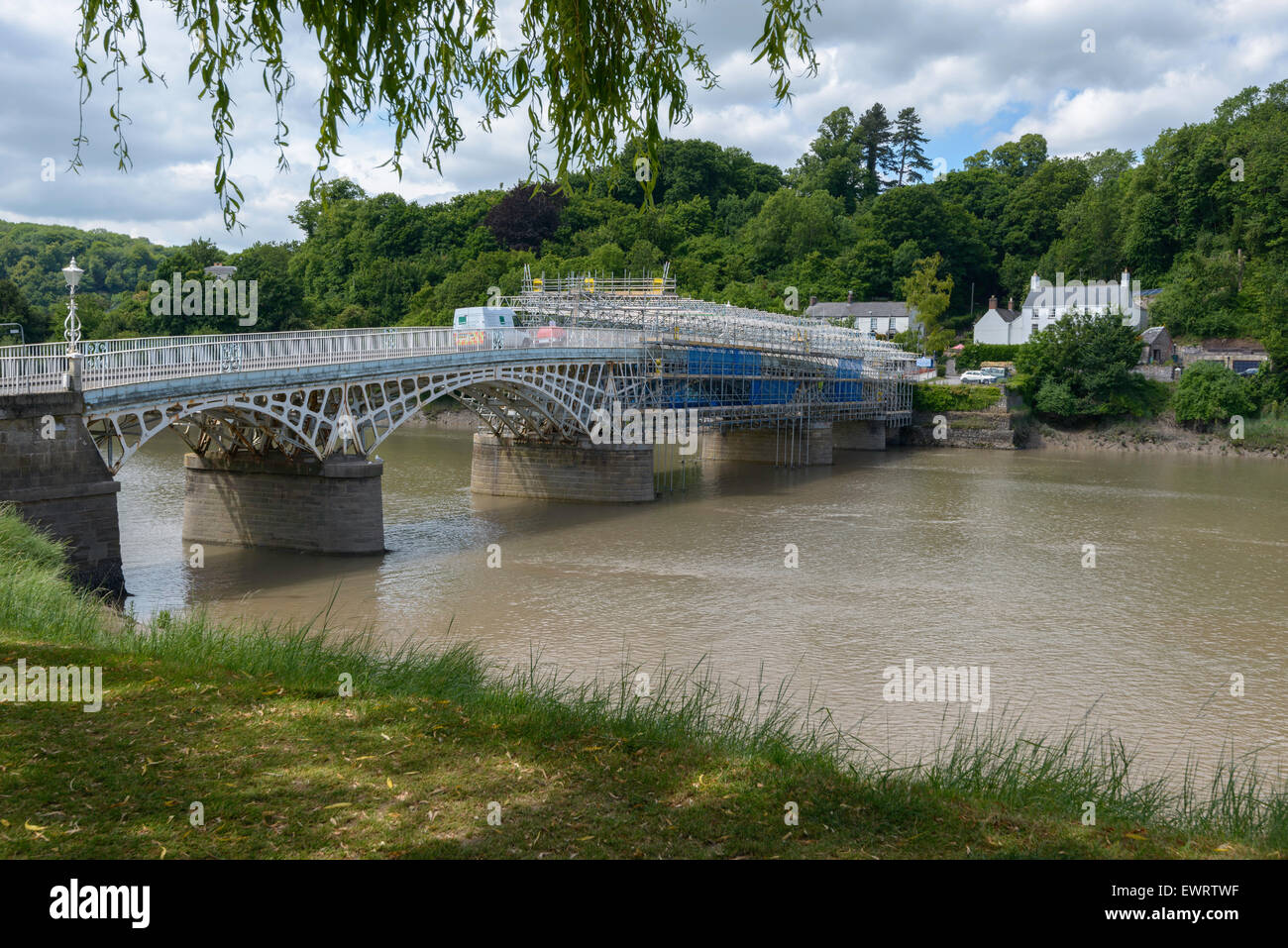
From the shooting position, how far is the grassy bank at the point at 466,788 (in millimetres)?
6020

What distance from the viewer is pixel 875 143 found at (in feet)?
406

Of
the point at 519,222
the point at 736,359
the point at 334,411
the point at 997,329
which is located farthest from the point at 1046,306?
the point at 334,411

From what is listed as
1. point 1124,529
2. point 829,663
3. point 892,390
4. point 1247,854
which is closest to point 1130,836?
point 1247,854

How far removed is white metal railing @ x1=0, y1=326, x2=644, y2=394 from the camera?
21.1 m

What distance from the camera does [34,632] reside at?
10969 mm

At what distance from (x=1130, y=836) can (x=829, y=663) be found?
12.0 metres

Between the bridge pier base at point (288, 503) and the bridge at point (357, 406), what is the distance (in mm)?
45

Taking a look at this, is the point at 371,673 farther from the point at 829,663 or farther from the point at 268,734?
the point at 829,663

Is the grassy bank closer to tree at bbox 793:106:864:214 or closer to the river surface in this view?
the river surface

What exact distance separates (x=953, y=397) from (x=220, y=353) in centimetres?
5340

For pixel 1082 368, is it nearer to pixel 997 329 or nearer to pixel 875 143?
pixel 997 329

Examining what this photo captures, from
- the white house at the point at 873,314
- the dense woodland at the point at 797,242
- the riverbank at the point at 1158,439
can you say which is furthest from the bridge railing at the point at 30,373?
the white house at the point at 873,314

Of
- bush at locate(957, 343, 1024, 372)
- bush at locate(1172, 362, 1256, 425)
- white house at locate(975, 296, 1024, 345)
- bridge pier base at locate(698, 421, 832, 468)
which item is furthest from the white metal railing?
white house at locate(975, 296, 1024, 345)

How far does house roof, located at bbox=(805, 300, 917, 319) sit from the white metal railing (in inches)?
2194
